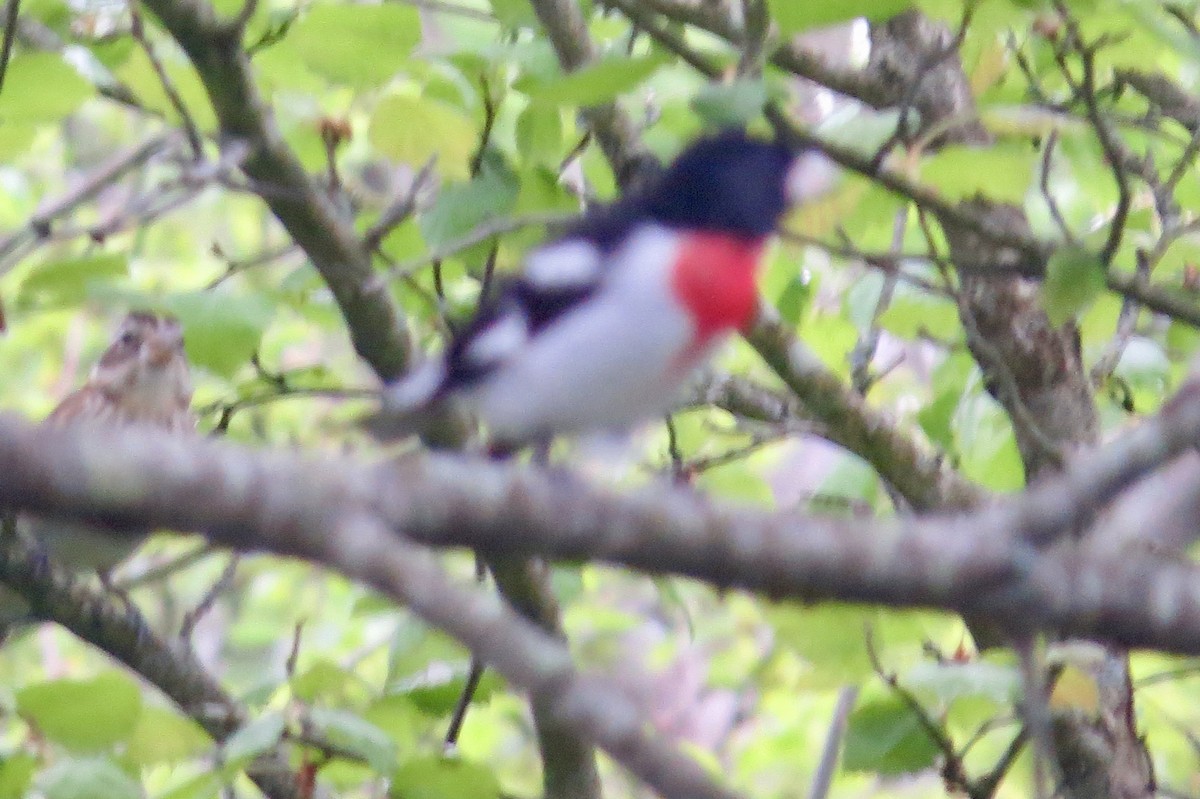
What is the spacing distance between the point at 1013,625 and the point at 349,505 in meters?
0.69

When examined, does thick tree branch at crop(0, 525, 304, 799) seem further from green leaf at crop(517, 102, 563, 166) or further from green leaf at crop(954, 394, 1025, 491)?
green leaf at crop(954, 394, 1025, 491)

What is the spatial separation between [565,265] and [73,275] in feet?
2.64

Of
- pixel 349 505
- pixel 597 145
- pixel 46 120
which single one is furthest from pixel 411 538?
pixel 597 145

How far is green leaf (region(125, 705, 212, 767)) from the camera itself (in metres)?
2.29

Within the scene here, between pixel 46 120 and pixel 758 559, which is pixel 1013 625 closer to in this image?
pixel 758 559

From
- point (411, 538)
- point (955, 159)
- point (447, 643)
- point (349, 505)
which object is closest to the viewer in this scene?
point (349, 505)

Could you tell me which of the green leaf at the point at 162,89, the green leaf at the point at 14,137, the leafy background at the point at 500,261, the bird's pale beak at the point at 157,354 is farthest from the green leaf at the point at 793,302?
the bird's pale beak at the point at 157,354

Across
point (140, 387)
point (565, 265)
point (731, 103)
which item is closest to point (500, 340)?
point (565, 265)

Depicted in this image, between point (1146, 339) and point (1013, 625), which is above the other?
point (1013, 625)

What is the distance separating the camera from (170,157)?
7.94 feet

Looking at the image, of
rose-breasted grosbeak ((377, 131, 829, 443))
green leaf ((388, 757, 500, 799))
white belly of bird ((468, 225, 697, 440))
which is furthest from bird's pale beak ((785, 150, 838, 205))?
green leaf ((388, 757, 500, 799))

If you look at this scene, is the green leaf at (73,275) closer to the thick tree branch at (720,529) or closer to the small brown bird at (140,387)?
the thick tree branch at (720,529)

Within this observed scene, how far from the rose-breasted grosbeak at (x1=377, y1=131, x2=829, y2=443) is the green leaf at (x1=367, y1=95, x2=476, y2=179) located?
0.79 ft

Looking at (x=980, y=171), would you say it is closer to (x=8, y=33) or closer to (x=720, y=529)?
(x=720, y=529)
